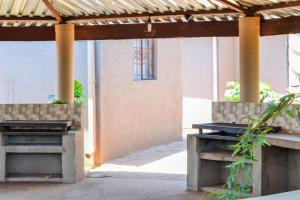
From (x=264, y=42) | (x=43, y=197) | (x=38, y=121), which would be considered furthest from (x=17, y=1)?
(x=264, y=42)

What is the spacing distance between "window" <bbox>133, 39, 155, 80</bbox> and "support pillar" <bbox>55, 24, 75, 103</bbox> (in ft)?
15.4

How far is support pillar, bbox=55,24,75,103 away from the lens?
9.22 m

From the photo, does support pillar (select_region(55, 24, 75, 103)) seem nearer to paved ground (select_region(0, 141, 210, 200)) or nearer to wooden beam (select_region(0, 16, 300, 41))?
wooden beam (select_region(0, 16, 300, 41))

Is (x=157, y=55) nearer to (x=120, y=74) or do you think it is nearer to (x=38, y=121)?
(x=120, y=74)

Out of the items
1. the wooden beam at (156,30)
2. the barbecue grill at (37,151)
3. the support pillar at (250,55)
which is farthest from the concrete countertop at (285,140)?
the barbecue grill at (37,151)

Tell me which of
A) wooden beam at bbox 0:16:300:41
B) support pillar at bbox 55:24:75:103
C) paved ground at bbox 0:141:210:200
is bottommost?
paved ground at bbox 0:141:210:200

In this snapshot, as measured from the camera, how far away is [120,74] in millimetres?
13039

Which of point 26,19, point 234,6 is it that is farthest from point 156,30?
point 26,19

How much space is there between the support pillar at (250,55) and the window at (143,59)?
5.64 metres

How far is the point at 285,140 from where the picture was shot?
18.8 feet

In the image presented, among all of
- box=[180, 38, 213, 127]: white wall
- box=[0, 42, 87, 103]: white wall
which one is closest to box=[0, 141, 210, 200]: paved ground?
box=[0, 42, 87, 103]: white wall

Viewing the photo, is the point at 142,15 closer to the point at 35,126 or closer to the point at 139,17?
the point at 139,17

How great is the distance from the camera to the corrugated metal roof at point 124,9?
27.8ft

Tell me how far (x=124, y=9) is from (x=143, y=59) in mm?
5460
